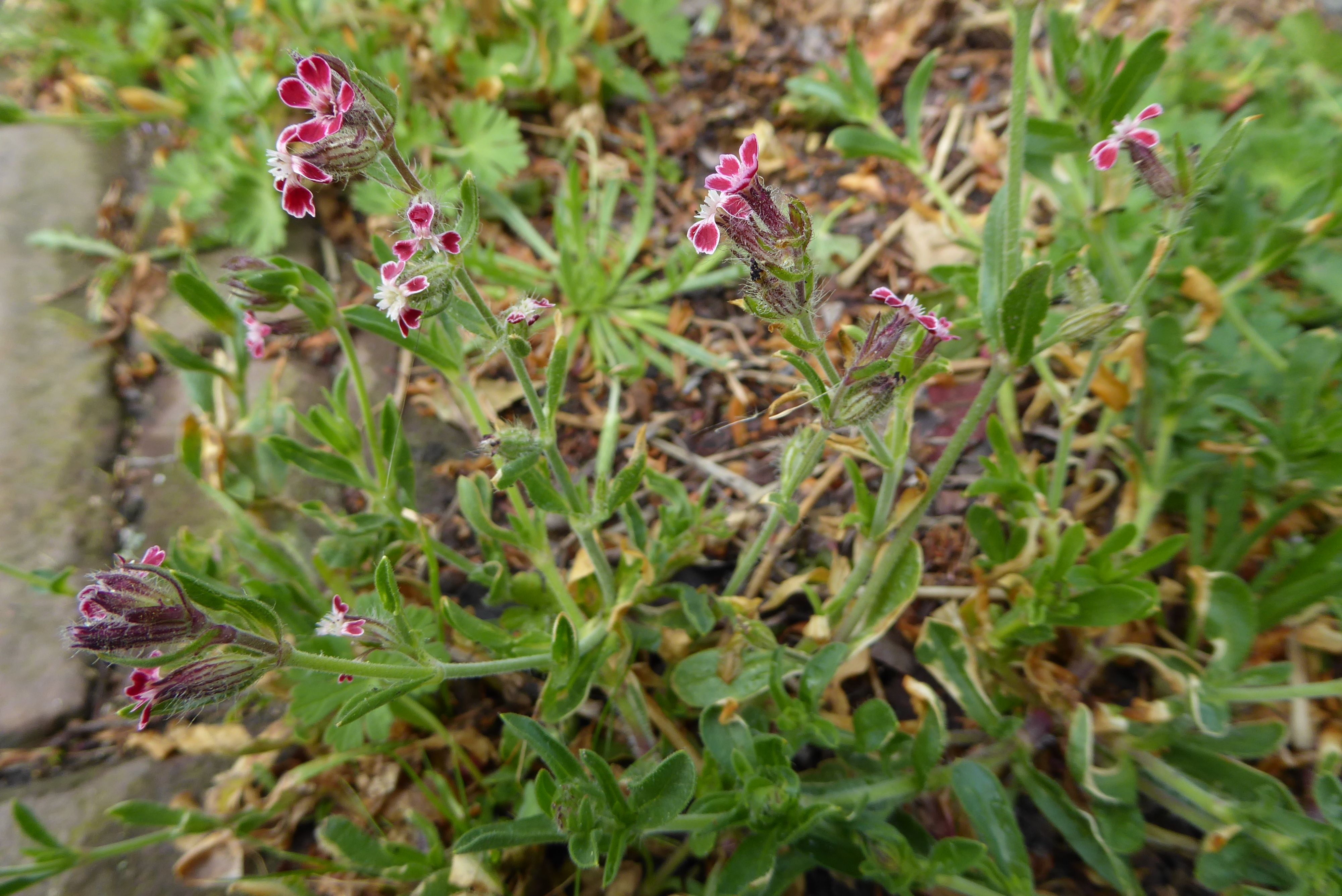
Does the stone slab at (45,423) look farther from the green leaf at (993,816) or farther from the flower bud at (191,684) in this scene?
the green leaf at (993,816)

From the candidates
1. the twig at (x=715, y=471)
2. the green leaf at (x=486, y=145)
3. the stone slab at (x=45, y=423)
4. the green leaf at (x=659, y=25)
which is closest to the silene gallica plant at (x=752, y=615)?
the twig at (x=715, y=471)

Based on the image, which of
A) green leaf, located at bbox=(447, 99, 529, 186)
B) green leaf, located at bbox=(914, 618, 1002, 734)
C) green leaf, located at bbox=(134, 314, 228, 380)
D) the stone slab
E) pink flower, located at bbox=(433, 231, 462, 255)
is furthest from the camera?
green leaf, located at bbox=(447, 99, 529, 186)

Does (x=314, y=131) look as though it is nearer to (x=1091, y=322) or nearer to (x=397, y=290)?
(x=397, y=290)

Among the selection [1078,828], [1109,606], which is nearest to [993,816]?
[1078,828]

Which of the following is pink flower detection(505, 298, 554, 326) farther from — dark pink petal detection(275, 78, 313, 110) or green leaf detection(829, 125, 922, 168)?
green leaf detection(829, 125, 922, 168)

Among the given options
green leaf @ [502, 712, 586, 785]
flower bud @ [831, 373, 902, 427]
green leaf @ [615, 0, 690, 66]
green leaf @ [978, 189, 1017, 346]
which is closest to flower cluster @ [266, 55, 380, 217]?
flower bud @ [831, 373, 902, 427]

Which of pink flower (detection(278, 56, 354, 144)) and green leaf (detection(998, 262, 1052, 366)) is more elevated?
pink flower (detection(278, 56, 354, 144))

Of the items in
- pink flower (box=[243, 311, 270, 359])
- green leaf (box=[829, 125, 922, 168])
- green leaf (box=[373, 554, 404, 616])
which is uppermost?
green leaf (box=[829, 125, 922, 168])

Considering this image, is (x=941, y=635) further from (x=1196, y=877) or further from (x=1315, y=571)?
(x=1315, y=571)
